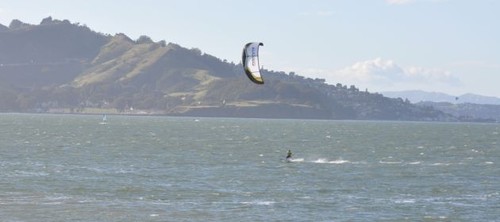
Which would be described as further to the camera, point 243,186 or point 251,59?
point 243,186

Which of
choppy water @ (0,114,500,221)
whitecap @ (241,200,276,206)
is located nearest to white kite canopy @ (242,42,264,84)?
choppy water @ (0,114,500,221)

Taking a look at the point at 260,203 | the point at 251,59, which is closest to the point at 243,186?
the point at 260,203

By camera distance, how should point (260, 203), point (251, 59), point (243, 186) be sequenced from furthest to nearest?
point (243, 186), point (260, 203), point (251, 59)

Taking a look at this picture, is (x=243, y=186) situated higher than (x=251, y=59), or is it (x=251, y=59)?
(x=251, y=59)

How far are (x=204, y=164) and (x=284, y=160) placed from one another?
9693 millimetres

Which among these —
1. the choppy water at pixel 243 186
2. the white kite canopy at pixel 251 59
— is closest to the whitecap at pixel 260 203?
the choppy water at pixel 243 186

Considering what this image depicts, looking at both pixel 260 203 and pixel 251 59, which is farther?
pixel 260 203

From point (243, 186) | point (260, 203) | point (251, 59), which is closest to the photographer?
point (251, 59)

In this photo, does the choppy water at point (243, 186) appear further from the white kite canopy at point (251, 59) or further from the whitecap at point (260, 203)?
the white kite canopy at point (251, 59)

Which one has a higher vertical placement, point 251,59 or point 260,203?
point 251,59

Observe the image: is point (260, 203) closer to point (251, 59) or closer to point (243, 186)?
point (251, 59)

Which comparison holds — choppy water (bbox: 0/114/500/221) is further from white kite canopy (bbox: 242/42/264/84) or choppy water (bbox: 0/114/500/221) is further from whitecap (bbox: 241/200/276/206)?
white kite canopy (bbox: 242/42/264/84)

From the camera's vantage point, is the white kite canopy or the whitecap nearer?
the white kite canopy

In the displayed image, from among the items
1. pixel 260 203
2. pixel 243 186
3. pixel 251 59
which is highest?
pixel 251 59
